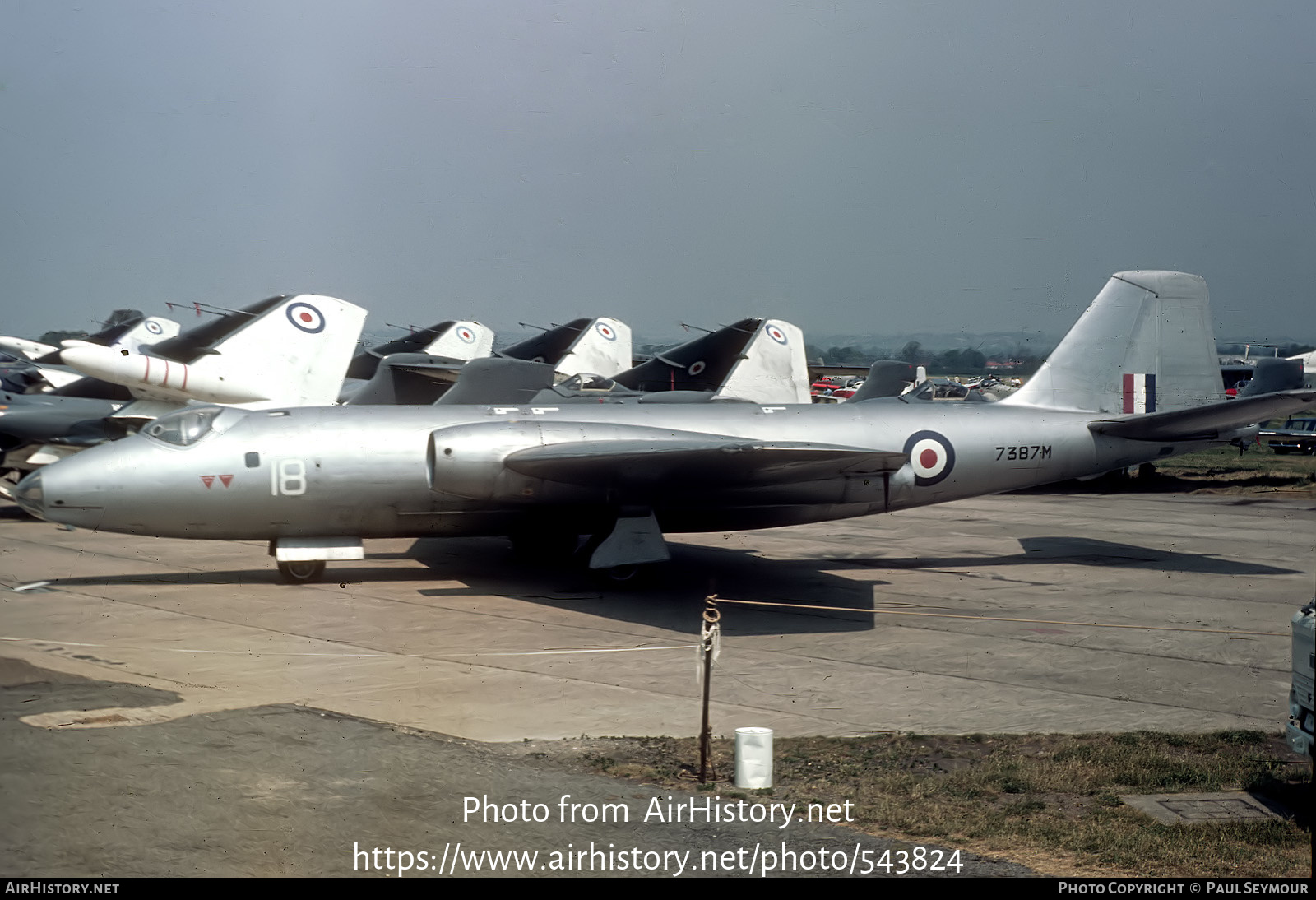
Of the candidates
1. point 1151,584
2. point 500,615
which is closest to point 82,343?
point 500,615

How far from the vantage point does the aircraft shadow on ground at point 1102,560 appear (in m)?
16.9

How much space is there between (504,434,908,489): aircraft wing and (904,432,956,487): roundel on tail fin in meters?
1.38

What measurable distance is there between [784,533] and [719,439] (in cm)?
699

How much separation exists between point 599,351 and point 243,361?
1712cm

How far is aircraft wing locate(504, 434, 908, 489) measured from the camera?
1338cm

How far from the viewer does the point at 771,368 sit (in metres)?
28.0

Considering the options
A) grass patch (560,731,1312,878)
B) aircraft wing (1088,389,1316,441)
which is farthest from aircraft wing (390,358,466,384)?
grass patch (560,731,1312,878)

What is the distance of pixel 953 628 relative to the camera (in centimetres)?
1277

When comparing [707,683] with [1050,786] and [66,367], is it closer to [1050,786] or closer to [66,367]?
[1050,786]

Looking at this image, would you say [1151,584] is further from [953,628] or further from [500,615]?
[500,615]

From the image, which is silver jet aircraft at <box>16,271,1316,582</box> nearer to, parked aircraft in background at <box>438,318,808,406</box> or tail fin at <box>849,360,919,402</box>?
parked aircraft in background at <box>438,318,808,406</box>

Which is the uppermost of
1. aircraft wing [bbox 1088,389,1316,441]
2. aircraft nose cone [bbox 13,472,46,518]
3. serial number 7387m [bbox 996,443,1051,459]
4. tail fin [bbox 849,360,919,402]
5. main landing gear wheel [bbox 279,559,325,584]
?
tail fin [bbox 849,360,919,402]

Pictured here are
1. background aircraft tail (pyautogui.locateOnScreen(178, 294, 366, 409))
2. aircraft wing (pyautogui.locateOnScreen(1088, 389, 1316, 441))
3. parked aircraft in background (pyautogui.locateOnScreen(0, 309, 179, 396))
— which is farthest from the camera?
parked aircraft in background (pyautogui.locateOnScreen(0, 309, 179, 396))

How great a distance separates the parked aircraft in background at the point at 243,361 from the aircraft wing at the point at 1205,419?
42.4 ft
